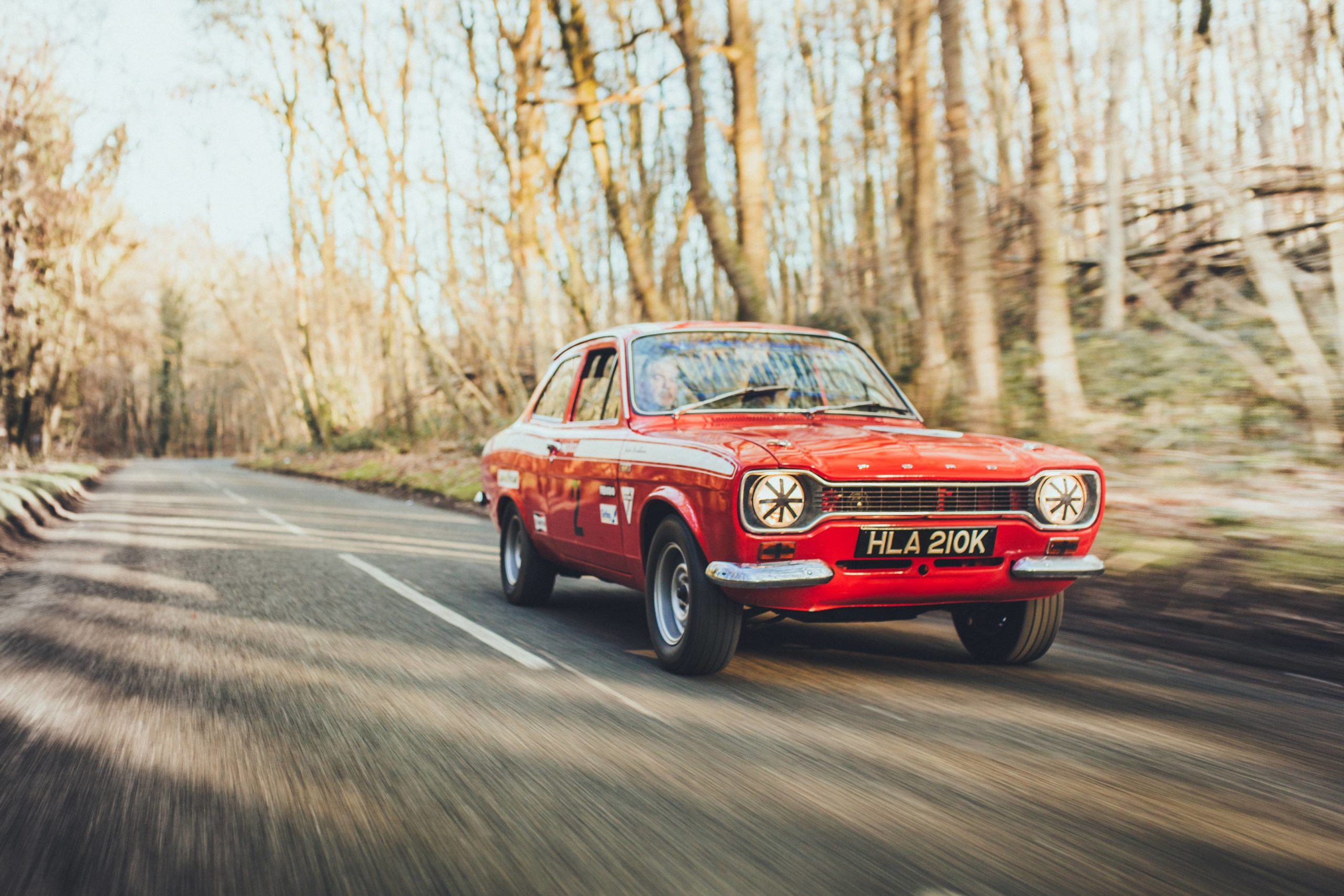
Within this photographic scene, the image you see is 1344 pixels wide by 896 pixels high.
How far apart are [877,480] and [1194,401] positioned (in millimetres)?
8898

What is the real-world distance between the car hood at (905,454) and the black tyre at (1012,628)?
2.31 ft

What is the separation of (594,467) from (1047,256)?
677 centimetres

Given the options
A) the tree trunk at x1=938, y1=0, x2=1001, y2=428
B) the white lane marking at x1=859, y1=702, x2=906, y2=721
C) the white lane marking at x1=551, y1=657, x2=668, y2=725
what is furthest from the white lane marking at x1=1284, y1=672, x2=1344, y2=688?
the tree trunk at x1=938, y1=0, x2=1001, y2=428

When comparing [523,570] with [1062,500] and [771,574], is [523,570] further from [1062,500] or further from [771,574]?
[1062,500]

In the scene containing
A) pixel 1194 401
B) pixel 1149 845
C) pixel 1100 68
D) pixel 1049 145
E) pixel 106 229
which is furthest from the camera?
pixel 106 229

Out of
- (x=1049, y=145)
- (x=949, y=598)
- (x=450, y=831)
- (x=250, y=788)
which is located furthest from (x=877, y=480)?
(x=1049, y=145)

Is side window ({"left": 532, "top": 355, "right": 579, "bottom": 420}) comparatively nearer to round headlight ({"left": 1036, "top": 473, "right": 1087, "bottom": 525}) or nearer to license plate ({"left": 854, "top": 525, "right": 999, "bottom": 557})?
license plate ({"left": 854, "top": 525, "right": 999, "bottom": 557})

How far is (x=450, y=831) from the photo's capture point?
10.2 feet

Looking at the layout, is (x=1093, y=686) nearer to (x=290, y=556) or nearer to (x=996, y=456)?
(x=996, y=456)

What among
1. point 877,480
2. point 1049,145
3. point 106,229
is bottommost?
point 877,480

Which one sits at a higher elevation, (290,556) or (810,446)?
(810,446)

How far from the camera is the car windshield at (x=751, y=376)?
19.8 ft

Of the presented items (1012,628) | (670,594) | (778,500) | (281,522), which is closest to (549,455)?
(670,594)

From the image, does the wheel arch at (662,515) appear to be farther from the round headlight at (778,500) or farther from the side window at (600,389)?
the side window at (600,389)
